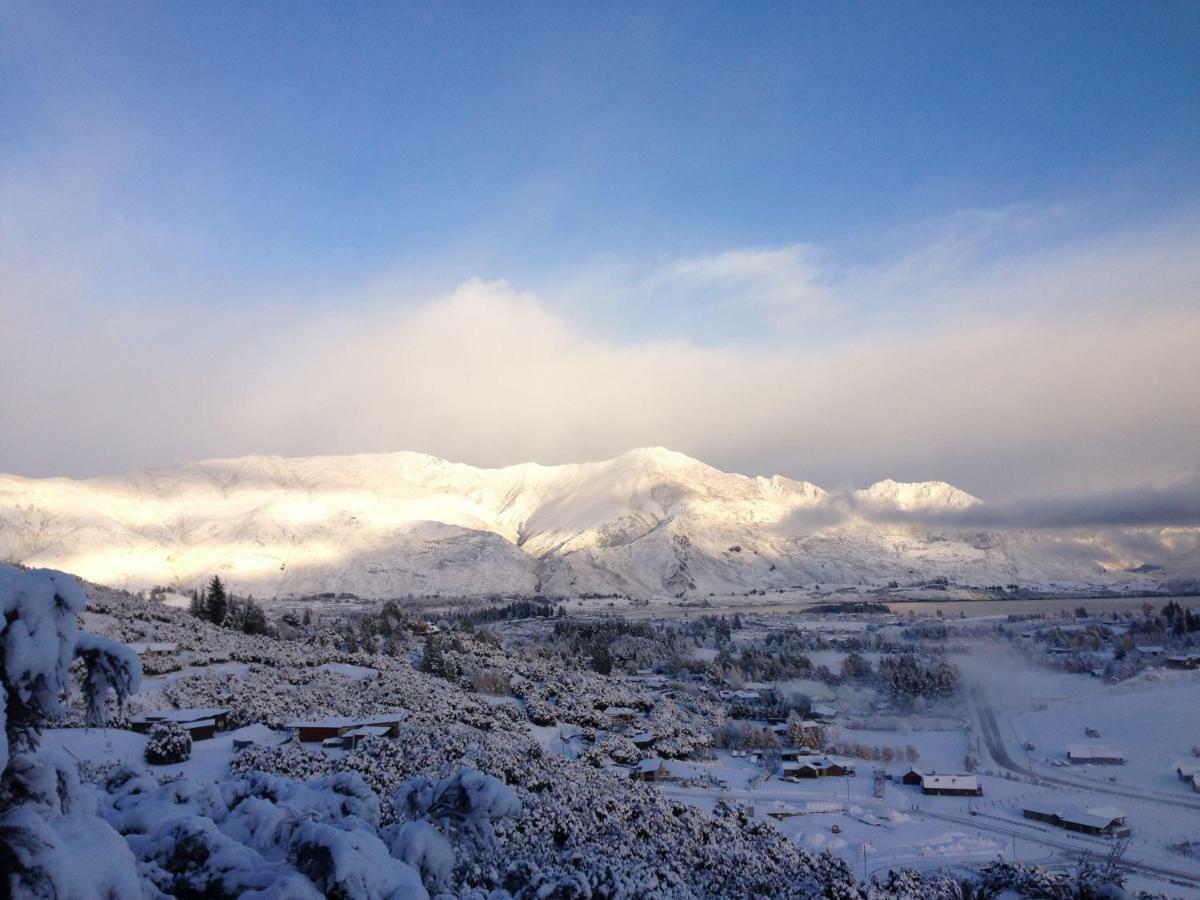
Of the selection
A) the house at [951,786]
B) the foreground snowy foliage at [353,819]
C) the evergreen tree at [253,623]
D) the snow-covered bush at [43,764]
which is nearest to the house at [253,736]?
the foreground snowy foliage at [353,819]

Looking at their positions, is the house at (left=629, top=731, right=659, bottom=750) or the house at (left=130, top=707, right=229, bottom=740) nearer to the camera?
the house at (left=130, top=707, right=229, bottom=740)

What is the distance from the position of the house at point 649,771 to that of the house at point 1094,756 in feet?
82.2

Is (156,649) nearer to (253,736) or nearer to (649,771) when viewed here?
(253,736)

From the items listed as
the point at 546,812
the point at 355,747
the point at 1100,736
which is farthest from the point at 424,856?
the point at 1100,736

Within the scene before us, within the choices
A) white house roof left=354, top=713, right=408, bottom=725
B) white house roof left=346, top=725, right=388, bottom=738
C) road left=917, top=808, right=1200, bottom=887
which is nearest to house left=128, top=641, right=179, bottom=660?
white house roof left=354, top=713, right=408, bottom=725

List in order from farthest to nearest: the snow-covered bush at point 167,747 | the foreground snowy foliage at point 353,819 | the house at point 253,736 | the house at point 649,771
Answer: the house at point 649,771 < the house at point 253,736 < the snow-covered bush at point 167,747 < the foreground snowy foliage at point 353,819

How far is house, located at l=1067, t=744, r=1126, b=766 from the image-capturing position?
46.9m

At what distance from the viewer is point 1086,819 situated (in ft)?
115

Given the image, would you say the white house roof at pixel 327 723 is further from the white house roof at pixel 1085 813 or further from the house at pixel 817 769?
the white house roof at pixel 1085 813

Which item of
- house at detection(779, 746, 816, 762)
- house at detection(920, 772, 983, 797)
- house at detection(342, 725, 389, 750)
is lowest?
house at detection(779, 746, 816, 762)

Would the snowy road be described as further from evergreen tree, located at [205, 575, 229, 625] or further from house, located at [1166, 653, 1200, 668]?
evergreen tree, located at [205, 575, 229, 625]

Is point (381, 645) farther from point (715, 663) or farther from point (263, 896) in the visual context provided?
point (263, 896)

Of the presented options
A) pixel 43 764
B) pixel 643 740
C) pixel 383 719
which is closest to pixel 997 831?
pixel 643 740

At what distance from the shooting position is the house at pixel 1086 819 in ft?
112
